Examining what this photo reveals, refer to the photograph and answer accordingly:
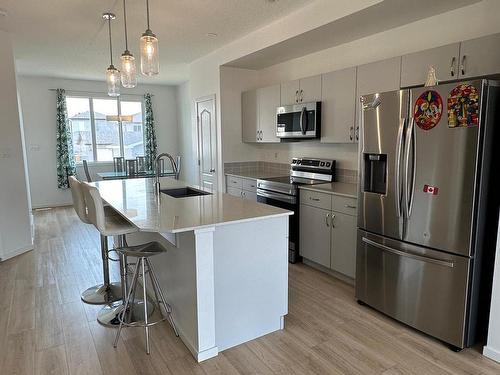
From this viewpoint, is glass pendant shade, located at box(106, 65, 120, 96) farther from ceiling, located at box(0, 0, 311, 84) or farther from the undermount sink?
the undermount sink

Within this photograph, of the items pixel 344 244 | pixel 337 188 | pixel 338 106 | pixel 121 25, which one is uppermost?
pixel 121 25

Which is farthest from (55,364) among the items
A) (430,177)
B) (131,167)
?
(131,167)

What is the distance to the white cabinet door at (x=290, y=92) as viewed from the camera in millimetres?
4164

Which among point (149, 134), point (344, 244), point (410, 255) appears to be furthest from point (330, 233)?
point (149, 134)

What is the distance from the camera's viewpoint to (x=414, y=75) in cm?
289

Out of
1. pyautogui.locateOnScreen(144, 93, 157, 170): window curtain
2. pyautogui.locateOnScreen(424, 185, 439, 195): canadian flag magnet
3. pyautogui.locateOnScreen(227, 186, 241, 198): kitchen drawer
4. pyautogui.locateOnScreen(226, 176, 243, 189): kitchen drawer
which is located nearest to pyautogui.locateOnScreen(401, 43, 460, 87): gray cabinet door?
pyautogui.locateOnScreen(424, 185, 439, 195): canadian flag magnet

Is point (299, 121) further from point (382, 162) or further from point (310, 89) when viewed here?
point (382, 162)

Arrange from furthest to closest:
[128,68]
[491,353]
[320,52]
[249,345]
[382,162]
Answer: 1. [320,52]
2. [128,68]
3. [382,162]
4. [249,345]
5. [491,353]

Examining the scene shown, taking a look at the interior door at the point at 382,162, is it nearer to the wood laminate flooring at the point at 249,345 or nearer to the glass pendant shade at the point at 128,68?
the wood laminate flooring at the point at 249,345

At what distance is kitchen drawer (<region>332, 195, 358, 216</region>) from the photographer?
10.4 ft

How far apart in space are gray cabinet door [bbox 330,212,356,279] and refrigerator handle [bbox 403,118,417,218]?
77 centimetres

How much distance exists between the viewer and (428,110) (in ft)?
7.58

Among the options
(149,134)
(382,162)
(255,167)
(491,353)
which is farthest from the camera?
(149,134)

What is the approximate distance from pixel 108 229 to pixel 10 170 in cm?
274
